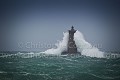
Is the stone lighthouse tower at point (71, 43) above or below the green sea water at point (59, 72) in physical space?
above

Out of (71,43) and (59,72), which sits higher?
(71,43)

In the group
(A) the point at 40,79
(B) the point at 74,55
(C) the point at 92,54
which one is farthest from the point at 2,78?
(C) the point at 92,54

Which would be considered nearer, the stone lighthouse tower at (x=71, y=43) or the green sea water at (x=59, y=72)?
the green sea water at (x=59, y=72)

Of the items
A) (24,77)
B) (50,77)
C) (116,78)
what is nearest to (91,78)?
(116,78)

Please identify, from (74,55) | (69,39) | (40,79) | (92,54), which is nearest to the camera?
(40,79)

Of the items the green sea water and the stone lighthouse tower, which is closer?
the green sea water

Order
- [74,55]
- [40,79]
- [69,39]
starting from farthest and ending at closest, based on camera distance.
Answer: [74,55]
[69,39]
[40,79]

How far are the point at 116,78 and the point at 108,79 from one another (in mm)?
888

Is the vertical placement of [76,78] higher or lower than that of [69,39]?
lower

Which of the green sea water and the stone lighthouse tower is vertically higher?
the stone lighthouse tower

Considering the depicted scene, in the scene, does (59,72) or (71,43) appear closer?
(59,72)

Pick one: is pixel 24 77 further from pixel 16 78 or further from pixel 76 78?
pixel 76 78

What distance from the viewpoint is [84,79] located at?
1784cm

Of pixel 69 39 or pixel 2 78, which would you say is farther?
pixel 69 39
